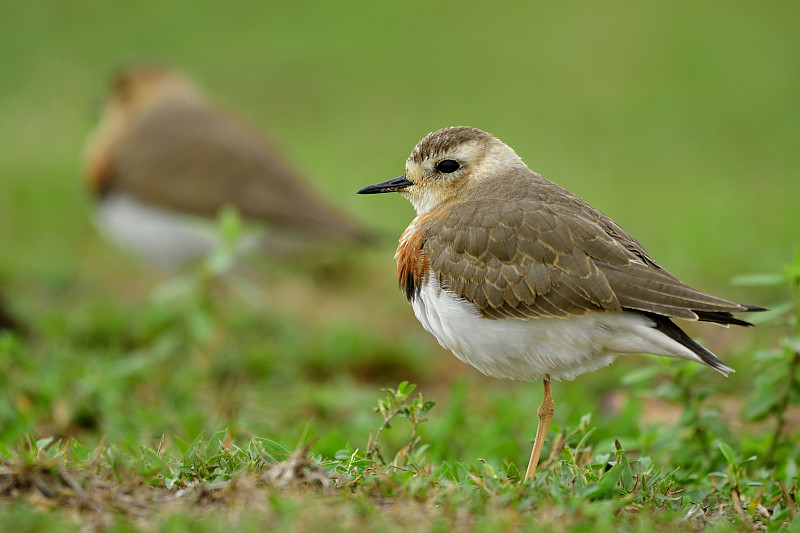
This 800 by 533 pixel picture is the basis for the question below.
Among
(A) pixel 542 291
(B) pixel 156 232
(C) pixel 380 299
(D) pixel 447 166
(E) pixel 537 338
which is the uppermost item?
(D) pixel 447 166

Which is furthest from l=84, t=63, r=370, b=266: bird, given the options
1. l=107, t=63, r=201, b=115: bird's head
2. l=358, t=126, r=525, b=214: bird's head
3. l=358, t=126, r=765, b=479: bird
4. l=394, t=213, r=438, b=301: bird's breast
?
l=358, t=126, r=765, b=479: bird

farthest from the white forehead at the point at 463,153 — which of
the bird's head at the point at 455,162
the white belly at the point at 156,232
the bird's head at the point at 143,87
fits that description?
the bird's head at the point at 143,87

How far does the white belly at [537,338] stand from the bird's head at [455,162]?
789 mm

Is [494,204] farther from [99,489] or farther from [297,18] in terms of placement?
[297,18]

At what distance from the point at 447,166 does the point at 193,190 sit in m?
3.79

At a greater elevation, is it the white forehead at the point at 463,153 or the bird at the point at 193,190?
the white forehead at the point at 463,153

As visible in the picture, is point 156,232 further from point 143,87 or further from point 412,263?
point 412,263

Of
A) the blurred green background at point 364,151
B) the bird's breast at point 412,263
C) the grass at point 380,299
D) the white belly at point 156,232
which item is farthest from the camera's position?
the white belly at point 156,232

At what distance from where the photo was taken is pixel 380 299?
8.30 metres

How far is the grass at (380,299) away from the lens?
11.0 feet

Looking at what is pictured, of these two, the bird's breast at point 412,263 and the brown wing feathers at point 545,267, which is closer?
the brown wing feathers at point 545,267

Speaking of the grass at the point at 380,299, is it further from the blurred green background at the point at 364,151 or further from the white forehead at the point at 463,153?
the white forehead at the point at 463,153

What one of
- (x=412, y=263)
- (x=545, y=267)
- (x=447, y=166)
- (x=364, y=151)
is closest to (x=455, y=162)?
(x=447, y=166)

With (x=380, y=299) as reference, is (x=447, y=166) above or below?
above
